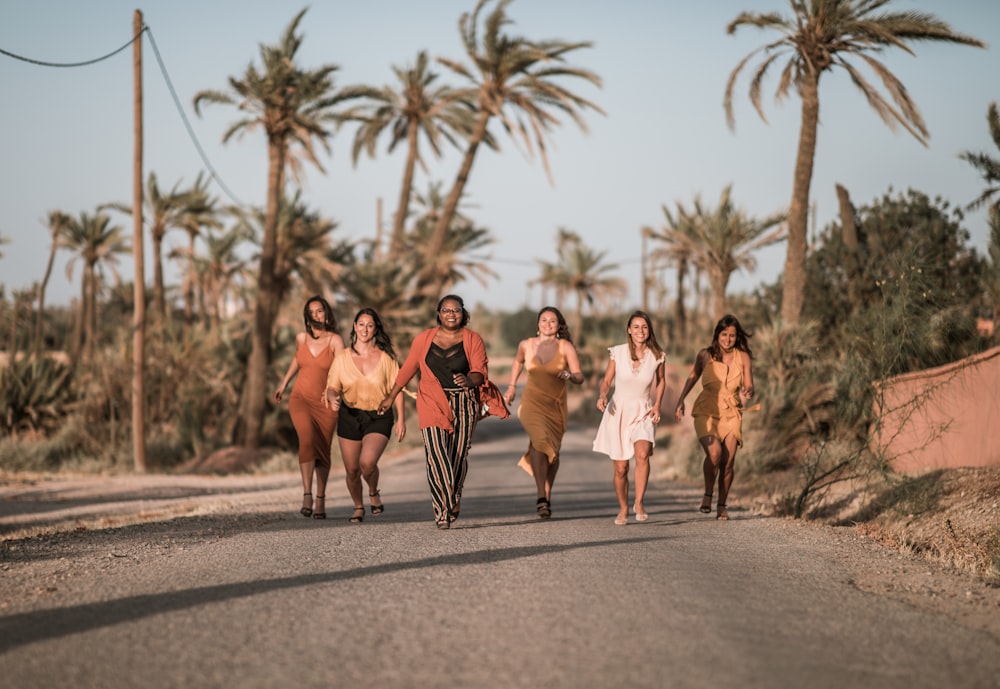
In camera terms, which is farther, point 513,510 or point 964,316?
point 964,316

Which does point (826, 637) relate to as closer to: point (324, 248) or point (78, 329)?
point (324, 248)

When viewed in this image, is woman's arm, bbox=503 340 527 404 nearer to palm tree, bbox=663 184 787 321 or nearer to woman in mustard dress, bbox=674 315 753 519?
woman in mustard dress, bbox=674 315 753 519

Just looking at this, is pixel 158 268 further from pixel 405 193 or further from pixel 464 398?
pixel 464 398

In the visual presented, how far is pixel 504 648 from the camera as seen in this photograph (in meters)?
4.86

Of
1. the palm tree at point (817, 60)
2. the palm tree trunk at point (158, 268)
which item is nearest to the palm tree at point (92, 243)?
the palm tree trunk at point (158, 268)

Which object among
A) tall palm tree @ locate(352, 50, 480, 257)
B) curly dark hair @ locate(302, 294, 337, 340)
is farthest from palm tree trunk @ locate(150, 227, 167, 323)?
curly dark hair @ locate(302, 294, 337, 340)

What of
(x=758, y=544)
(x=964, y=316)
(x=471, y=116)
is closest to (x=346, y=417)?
(x=758, y=544)

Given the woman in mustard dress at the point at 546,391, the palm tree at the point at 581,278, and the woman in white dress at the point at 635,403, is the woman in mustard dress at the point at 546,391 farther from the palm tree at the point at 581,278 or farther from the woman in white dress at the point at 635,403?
the palm tree at the point at 581,278

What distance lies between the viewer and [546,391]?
1094 centimetres

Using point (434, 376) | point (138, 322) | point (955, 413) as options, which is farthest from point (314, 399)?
point (138, 322)

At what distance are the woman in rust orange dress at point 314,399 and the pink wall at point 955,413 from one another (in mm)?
5889

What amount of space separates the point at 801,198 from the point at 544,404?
43.0 feet

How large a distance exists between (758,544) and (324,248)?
90.5 ft

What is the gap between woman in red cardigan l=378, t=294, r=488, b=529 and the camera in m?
9.72
